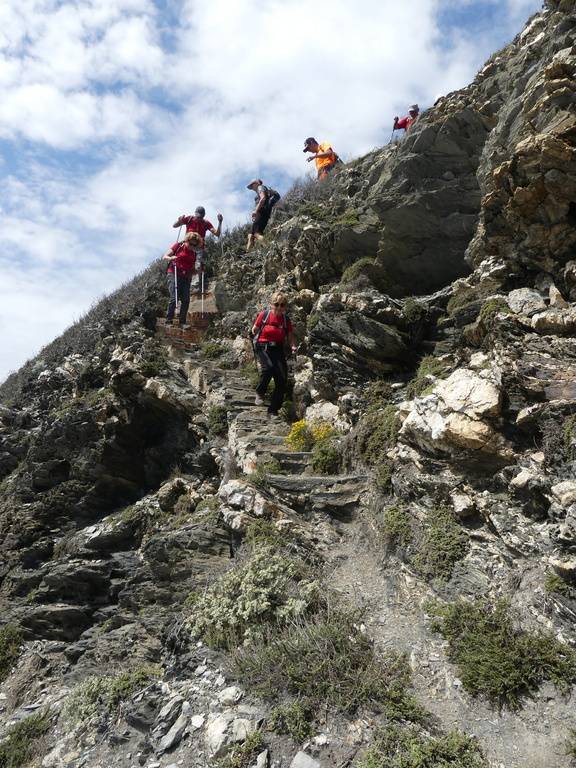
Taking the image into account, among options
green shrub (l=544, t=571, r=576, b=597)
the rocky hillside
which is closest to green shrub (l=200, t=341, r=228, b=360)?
the rocky hillside

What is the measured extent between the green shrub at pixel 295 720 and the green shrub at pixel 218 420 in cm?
684

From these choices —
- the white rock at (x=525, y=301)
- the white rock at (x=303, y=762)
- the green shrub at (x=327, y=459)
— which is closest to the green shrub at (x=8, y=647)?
the green shrub at (x=327, y=459)

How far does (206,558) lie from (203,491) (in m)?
2.57

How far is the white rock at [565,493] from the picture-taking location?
4691 millimetres

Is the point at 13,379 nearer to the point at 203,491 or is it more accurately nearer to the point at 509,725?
the point at 203,491

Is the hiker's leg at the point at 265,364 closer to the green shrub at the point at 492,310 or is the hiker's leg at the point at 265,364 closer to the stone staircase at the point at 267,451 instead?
the stone staircase at the point at 267,451

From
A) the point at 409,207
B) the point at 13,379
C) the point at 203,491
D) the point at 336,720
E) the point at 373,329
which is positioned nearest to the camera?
the point at 336,720

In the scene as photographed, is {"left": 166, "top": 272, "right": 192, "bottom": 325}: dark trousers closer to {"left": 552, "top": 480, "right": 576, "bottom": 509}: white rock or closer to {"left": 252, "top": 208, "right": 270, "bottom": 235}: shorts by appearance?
{"left": 252, "top": 208, "right": 270, "bottom": 235}: shorts

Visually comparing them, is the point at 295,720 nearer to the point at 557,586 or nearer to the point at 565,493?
the point at 557,586

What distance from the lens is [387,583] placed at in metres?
6.25

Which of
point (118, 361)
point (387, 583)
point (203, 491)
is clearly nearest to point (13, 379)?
point (118, 361)

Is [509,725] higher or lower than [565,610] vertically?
lower

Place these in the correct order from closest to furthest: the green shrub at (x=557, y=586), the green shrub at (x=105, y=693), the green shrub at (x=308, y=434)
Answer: the green shrub at (x=557, y=586) < the green shrub at (x=105, y=693) < the green shrub at (x=308, y=434)

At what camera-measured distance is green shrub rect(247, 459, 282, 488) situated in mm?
8164
